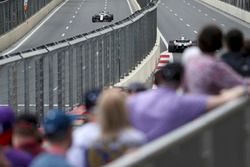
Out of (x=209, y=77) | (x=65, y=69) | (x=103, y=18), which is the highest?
(x=209, y=77)

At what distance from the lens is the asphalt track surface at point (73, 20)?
248 ft

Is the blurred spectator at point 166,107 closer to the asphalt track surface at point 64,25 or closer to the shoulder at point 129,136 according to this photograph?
the shoulder at point 129,136

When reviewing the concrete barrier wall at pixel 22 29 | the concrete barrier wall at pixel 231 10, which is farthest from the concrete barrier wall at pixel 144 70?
the concrete barrier wall at pixel 231 10

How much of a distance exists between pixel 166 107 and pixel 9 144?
1.36 meters

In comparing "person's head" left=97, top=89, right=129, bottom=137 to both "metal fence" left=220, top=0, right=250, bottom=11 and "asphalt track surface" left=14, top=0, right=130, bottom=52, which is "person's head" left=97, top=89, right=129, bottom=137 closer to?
"asphalt track surface" left=14, top=0, right=130, bottom=52

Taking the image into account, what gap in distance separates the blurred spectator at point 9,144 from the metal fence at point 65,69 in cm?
1070

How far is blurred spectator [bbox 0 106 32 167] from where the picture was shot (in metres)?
8.33

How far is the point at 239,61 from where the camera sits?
10711 millimetres

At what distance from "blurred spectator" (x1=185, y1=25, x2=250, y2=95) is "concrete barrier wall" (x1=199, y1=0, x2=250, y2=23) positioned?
80376 mm

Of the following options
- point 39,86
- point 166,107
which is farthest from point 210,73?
point 39,86

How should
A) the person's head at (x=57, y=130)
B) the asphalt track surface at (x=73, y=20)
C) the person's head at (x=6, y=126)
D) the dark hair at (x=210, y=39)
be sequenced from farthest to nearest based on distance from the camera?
1. the asphalt track surface at (x=73, y=20)
2. the dark hair at (x=210, y=39)
3. the person's head at (x=6, y=126)
4. the person's head at (x=57, y=130)

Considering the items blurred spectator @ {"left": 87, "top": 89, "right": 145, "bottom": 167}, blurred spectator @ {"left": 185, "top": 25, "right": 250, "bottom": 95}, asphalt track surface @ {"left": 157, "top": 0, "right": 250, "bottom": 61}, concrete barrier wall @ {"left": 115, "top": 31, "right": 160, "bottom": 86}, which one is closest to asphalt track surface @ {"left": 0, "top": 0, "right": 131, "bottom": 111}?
asphalt track surface @ {"left": 157, "top": 0, "right": 250, "bottom": 61}

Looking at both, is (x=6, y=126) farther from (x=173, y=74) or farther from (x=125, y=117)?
(x=173, y=74)

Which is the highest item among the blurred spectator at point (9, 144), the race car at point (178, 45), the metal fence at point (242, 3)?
the blurred spectator at point (9, 144)
